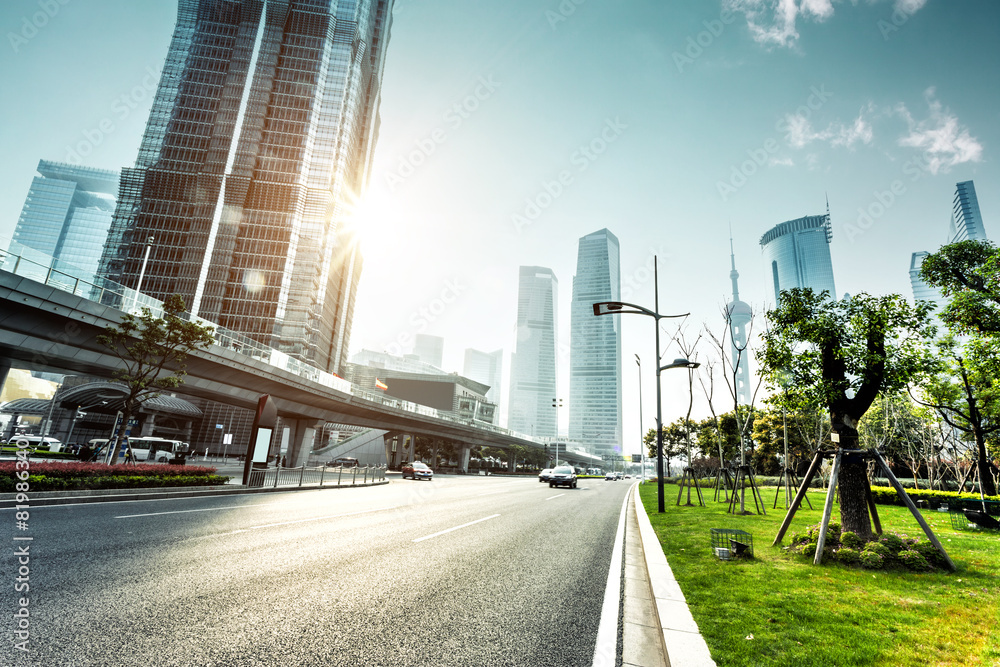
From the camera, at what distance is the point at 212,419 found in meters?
77.8

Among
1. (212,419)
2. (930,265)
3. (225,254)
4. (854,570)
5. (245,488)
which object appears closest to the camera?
(854,570)

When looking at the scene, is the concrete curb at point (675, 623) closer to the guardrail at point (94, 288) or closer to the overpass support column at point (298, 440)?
the guardrail at point (94, 288)

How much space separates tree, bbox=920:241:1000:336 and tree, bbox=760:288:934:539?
4933 millimetres

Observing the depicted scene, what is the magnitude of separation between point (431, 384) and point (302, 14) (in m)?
97.2

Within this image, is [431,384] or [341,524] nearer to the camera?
[341,524]

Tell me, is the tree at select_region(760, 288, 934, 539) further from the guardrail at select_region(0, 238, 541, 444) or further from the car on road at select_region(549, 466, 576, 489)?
the guardrail at select_region(0, 238, 541, 444)

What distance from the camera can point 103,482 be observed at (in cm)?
1409

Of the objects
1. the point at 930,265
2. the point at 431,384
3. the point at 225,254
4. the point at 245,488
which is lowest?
the point at 245,488

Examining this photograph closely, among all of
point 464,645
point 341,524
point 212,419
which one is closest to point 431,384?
point 212,419

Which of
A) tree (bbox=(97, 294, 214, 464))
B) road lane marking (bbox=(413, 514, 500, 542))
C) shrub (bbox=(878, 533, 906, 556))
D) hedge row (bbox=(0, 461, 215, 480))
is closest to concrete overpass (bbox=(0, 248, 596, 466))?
tree (bbox=(97, 294, 214, 464))

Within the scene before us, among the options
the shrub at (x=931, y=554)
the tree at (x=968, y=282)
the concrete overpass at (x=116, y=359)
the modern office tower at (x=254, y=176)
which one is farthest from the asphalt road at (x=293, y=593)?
the modern office tower at (x=254, y=176)

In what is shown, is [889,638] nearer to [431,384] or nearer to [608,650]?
[608,650]

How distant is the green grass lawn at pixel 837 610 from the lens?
4012 millimetres

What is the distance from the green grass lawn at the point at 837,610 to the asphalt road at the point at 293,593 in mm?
1419
